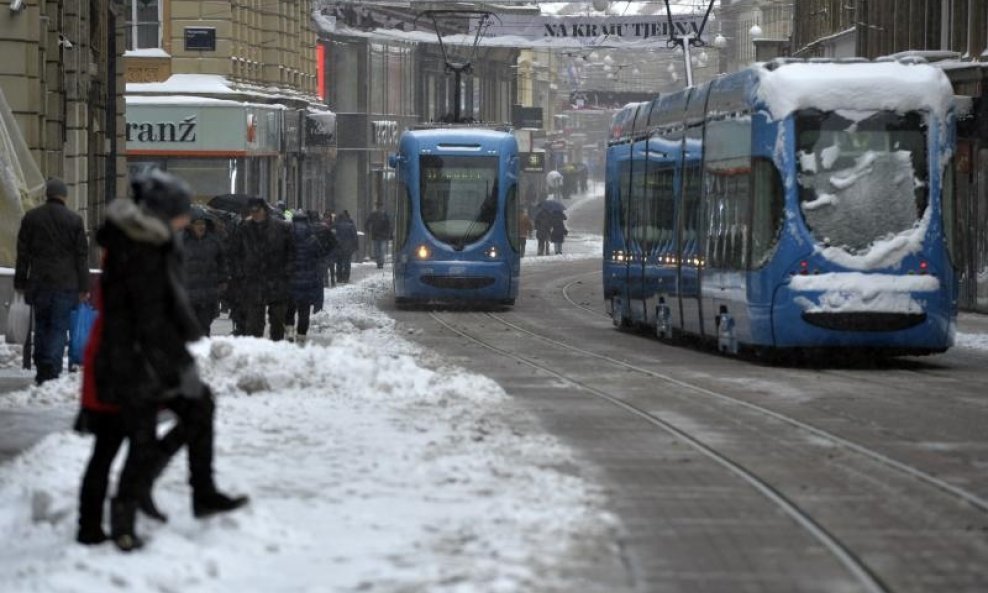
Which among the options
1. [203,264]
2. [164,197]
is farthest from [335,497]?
[203,264]

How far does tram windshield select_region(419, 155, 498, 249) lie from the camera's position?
128 feet

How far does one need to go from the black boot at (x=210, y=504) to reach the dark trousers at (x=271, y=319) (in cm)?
1443

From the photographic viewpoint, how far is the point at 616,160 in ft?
109

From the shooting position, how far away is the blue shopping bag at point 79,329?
69.7ft

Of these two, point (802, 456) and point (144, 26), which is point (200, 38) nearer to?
point (144, 26)

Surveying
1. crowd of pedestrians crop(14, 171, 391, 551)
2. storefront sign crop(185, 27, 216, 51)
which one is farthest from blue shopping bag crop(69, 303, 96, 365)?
storefront sign crop(185, 27, 216, 51)

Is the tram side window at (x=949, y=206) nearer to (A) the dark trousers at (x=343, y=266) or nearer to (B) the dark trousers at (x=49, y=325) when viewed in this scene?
(B) the dark trousers at (x=49, y=325)

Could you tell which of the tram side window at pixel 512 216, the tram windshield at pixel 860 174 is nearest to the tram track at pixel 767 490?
the tram windshield at pixel 860 174

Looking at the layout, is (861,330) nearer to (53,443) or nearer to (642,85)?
(53,443)

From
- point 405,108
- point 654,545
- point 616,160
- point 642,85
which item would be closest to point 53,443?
point 654,545

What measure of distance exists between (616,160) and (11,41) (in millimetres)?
8967

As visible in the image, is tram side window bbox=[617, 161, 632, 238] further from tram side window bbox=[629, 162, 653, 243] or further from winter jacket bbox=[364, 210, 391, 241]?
winter jacket bbox=[364, 210, 391, 241]

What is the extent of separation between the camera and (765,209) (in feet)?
76.3

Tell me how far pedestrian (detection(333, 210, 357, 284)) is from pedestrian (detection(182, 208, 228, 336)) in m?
27.3
